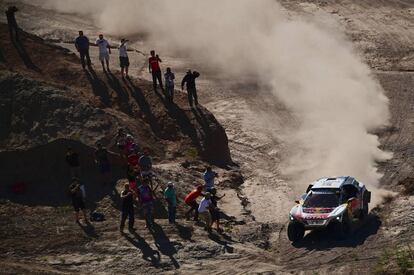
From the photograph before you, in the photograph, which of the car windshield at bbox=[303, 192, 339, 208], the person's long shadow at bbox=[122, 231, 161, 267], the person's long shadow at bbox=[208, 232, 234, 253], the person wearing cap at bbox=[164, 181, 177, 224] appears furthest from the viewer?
the car windshield at bbox=[303, 192, 339, 208]

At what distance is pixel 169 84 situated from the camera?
112 feet

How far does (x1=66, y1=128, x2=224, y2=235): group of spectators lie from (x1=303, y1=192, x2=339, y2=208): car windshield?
2.77m

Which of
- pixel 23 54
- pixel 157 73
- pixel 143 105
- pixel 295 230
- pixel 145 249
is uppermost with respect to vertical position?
pixel 23 54

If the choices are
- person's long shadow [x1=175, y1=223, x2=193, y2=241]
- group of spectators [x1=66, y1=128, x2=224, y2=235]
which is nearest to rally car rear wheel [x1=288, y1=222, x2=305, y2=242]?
group of spectators [x1=66, y1=128, x2=224, y2=235]

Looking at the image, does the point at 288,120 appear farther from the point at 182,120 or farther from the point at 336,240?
the point at 336,240

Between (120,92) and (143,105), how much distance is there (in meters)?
1.16

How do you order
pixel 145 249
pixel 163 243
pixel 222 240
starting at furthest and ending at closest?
pixel 222 240, pixel 163 243, pixel 145 249

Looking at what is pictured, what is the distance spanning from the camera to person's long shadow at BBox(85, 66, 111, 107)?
1329 inches

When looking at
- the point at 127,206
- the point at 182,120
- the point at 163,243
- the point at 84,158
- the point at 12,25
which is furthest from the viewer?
the point at 12,25

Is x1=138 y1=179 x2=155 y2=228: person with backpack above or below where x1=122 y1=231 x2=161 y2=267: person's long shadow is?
above

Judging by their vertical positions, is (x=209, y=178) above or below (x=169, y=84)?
below

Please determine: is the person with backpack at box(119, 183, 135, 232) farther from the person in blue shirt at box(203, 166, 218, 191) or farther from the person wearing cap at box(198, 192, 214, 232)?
the person in blue shirt at box(203, 166, 218, 191)

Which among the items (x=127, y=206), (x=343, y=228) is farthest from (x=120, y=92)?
(x=343, y=228)

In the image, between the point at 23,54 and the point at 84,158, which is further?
the point at 23,54
